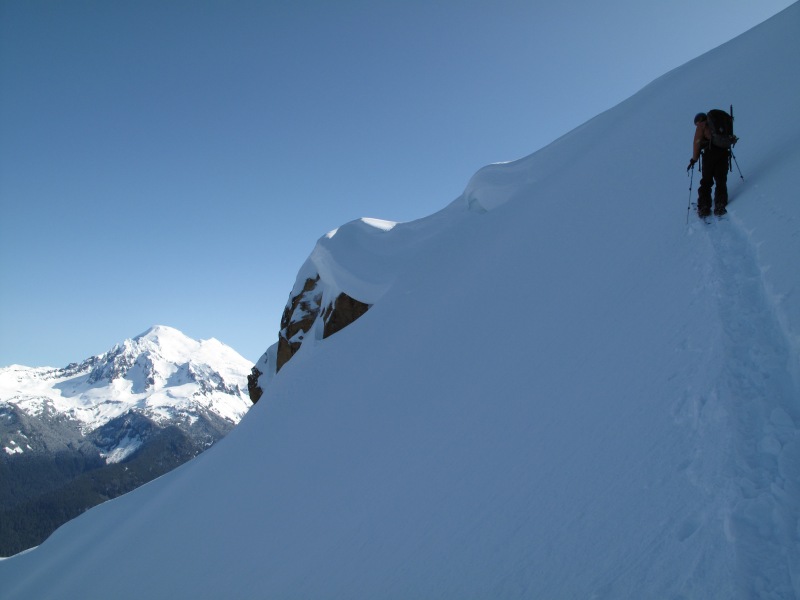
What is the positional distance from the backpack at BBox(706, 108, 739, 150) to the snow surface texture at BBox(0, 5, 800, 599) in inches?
26.1

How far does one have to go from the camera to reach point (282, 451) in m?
11.4

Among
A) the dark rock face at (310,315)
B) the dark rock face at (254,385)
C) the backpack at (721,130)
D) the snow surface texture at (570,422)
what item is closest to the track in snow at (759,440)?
the snow surface texture at (570,422)

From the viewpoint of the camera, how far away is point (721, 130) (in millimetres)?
7109

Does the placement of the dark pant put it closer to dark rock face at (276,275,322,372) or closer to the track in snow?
the track in snow

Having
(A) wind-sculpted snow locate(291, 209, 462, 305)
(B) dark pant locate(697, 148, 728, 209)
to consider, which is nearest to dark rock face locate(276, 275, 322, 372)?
(A) wind-sculpted snow locate(291, 209, 462, 305)

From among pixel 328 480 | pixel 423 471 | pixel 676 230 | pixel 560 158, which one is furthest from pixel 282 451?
pixel 560 158

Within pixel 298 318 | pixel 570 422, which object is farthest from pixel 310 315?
pixel 570 422

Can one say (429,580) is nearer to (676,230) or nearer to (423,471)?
(423,471)

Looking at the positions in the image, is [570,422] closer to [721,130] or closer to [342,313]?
[721,130]

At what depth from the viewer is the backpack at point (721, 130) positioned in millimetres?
7035

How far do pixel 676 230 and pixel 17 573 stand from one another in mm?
29448

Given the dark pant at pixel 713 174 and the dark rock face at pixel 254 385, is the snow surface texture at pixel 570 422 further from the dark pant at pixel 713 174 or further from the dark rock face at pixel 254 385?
the dark rock face at pixel 254 385

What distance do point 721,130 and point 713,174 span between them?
0.73 meters

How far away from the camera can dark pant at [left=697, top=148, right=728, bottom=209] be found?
22.8 ft
